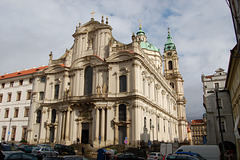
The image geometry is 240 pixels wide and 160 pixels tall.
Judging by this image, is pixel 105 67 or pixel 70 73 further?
pixel 70 73

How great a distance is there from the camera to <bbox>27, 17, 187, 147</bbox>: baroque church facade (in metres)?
33.3

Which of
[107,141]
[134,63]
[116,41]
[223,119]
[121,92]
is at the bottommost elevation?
[107,141]

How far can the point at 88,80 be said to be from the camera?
39.1 m

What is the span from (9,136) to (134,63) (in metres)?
32.1

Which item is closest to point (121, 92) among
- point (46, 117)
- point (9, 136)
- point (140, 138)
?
point (140, 138)

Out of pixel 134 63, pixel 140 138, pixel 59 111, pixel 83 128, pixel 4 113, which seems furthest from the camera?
pixel 4 113

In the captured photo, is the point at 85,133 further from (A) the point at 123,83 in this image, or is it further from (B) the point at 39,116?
(B) the point at 39,116

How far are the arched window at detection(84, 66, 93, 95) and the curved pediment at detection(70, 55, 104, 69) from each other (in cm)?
119

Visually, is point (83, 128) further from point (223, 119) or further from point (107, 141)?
point (223, 119)

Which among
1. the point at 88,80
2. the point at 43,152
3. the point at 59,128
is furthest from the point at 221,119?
the point at 59,128

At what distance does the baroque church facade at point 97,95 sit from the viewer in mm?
33281

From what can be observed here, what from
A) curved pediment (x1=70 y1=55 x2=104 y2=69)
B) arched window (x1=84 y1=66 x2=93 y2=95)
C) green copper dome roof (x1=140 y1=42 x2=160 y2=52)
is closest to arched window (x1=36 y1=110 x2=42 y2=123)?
arched window (x1=84 y1=66 x2=93 y2=95)

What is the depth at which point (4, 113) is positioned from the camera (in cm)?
4784

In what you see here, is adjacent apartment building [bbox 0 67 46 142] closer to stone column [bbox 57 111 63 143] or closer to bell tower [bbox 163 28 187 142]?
stone column [bbox 57 111 63 143]
